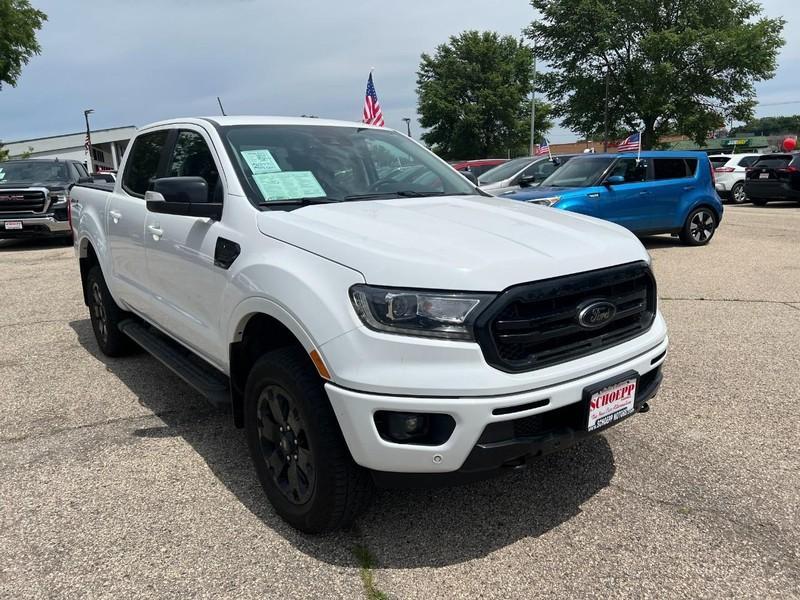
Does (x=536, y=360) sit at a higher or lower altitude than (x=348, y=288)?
lower

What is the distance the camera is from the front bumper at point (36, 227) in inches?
464

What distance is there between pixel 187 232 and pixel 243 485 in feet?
4.42

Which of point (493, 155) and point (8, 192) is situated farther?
point (493, 155)

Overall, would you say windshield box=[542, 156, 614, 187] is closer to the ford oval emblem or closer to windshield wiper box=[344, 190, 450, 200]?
windshield wiper box=[344, 190, 450, 200]

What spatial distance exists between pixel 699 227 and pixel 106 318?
9.45 metres

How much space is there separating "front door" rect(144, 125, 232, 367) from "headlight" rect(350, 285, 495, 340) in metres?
1.06

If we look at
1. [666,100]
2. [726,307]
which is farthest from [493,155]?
[726,307]

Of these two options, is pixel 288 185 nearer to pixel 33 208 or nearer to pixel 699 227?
pixel 699 227

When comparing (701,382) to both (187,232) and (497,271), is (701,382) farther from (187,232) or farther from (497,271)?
(187,232)

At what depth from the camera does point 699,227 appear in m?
10.7

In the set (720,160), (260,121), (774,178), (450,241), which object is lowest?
(774,178)

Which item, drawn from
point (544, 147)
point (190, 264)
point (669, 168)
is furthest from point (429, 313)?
point (544, 147)

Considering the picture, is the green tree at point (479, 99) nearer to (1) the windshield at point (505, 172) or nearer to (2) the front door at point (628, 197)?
(1) the windshield at point (505, 172)

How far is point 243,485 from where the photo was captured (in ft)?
10.3
